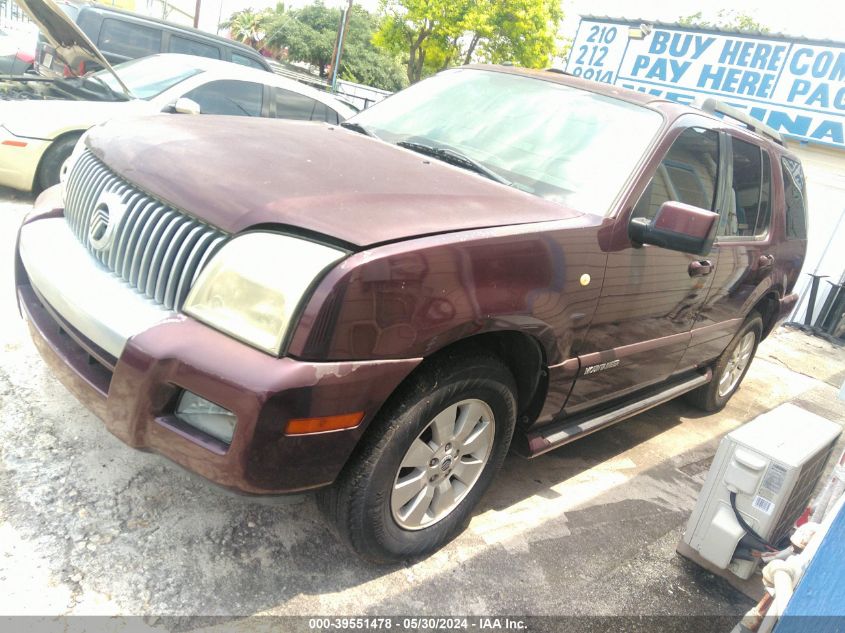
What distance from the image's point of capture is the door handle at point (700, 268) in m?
3.34

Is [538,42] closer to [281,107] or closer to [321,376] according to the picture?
[281,107]

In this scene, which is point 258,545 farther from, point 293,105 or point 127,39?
point 127,39

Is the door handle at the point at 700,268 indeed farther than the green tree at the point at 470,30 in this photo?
No

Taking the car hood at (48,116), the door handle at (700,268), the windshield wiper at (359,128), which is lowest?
the car hood at (48,116)

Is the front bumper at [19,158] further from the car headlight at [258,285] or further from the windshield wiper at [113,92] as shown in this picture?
the car headlight at [258,285]

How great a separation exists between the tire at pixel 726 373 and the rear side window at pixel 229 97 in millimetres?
4972

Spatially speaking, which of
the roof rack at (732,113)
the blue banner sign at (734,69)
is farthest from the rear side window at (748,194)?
the blue banner sign at (734,69)

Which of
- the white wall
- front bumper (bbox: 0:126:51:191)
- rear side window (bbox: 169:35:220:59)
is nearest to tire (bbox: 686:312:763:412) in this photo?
front bumper (bbox: 0:126:51:191)

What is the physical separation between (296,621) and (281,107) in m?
6.15

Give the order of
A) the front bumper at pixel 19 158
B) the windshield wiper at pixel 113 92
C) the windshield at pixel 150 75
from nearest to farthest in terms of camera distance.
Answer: the front bumper at pixel 19 158 → the windshield wiper at pixel 113 92 → the windshield at pixel 150 75

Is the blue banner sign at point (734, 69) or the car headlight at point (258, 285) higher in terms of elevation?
the blue banner sign at point (734, 69)

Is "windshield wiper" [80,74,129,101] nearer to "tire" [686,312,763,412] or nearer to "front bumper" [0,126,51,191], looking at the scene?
"front bumper" [0,126,51,191]

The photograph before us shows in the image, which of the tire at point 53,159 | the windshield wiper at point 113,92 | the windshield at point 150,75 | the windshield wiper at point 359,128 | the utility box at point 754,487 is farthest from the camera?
the windshield at point 150,75

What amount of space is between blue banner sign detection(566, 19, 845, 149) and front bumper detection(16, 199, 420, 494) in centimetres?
925
